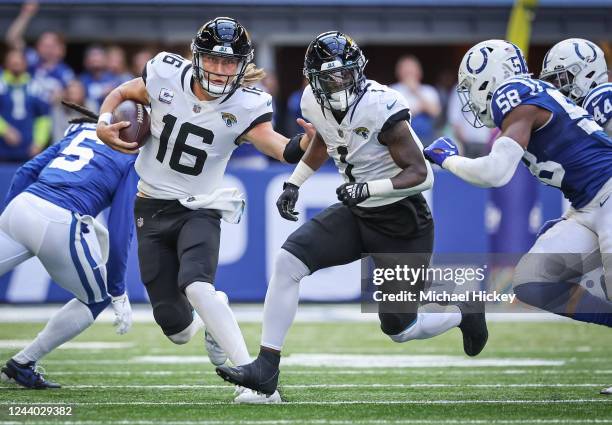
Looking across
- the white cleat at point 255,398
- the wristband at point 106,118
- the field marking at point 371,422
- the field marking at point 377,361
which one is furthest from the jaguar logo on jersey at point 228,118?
the field marking at point 377,361

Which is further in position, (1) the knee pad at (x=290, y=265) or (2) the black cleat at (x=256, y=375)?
(1) the knee pad at (x=290, y=265)

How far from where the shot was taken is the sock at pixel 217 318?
5.30m

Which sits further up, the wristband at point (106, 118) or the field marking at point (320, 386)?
the wristband at point (106, 118)

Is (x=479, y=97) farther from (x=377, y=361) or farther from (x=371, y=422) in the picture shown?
(x=377, y=361)

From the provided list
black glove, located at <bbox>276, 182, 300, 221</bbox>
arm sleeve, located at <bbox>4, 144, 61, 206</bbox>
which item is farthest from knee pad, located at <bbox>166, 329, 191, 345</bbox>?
arm sleeve, located at <bbox>4, 144, 61, 206</bbox>

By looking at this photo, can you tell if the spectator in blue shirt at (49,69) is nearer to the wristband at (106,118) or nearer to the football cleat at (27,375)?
the football cleat at (27,375)

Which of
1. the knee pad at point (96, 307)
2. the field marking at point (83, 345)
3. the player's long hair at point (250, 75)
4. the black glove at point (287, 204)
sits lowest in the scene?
the field marking at point (83, 345)

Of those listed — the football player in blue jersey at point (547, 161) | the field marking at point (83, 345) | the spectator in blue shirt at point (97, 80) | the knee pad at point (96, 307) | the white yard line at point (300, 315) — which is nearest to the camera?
the football player in blue jersey at point (547, 161)

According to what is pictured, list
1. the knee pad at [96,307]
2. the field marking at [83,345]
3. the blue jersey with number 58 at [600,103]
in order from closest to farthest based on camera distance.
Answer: the blue jersey with number 58 at [600,103]
the knee pad at [96,307]
the field marking at [83,345]

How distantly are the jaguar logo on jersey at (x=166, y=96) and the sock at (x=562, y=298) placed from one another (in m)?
1.95

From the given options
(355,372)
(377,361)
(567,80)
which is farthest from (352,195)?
(377,361)

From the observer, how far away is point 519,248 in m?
10.1

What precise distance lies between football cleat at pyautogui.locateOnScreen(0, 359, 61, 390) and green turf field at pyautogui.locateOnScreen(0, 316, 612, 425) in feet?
0.29

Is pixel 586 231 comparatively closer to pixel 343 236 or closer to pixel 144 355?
pixel 343 236
